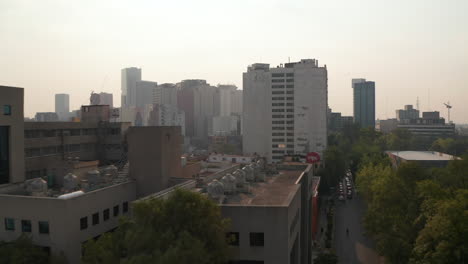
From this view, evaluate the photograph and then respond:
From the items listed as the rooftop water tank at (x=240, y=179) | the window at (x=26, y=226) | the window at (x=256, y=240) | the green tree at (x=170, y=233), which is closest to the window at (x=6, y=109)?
the window at (x=26, y=226)

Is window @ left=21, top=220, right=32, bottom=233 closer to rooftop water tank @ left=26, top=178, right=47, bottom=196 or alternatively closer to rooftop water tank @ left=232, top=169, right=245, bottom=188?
rooftop water tank @ left=26, top=178, right=47, bottom=196

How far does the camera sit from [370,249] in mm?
49500

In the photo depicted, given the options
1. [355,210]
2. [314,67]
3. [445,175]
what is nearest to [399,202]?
[445,175]

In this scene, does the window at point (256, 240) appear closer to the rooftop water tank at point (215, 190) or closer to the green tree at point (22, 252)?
the rooftop water tank at point (215, 190)

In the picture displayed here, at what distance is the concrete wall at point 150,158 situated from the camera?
3619cm

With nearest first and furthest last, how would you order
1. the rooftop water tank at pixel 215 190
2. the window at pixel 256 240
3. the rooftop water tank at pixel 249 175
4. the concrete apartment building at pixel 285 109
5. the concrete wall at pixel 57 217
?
the window at pixel 256 240 → the concrete wall at pixel 57 217 → the rooftop water tank at pixel 215 190 → the rooftop water tank at pixel 249 175 → the concrete apartment building at pixel 285 109

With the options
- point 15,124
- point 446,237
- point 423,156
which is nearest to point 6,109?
point 15,124

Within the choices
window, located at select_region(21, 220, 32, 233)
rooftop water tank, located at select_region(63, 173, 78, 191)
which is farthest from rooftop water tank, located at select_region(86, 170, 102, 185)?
window, located at select_region(21, 220, 32, 233)

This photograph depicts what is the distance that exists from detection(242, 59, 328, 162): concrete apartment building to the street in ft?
151

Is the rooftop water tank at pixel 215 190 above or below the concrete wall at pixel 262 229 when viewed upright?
above

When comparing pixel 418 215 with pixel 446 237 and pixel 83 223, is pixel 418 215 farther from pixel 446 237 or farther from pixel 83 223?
pixel 83 223

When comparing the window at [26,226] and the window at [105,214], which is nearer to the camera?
the window at [26,226]

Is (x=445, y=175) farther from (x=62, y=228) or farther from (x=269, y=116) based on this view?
(x=269, y=116)

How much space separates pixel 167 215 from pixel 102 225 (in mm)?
13398
